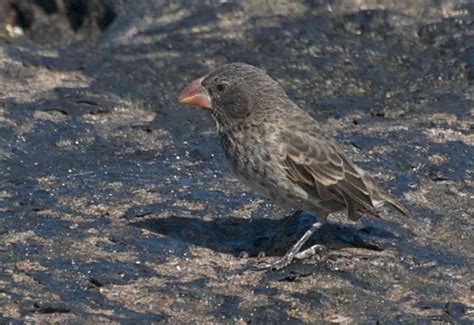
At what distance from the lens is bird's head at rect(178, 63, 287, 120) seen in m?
6.79

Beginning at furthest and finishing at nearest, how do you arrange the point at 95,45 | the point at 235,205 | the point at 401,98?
the point at 95,45
the point at 401,98
the point at 235,205

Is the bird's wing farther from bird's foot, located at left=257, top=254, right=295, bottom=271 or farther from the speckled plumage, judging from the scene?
bird's foot, located at left=257, top=254, right=295, bottom=271

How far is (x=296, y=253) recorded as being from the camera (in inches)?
253

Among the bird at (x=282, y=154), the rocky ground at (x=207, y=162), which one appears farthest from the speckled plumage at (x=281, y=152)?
the rocky ground at (x=207, y=162)

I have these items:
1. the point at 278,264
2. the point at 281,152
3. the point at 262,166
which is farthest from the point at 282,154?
the point at 278,264

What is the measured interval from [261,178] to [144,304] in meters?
0.99

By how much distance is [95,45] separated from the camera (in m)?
9.48

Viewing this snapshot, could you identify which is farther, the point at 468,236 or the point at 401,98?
the point at 401,98

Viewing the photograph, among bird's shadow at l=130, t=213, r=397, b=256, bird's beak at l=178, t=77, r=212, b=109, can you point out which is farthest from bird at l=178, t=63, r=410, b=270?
bird's shadow at l=130, t=213, r=397, b=256

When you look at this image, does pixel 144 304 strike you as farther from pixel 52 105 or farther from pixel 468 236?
pixel 52 105

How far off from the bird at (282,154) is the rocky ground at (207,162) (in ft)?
0.80

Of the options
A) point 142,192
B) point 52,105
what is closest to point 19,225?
point 142,192

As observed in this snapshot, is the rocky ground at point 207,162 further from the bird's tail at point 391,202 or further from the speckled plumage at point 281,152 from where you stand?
the speckled plumage at point 281,152

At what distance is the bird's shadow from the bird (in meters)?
0.17
